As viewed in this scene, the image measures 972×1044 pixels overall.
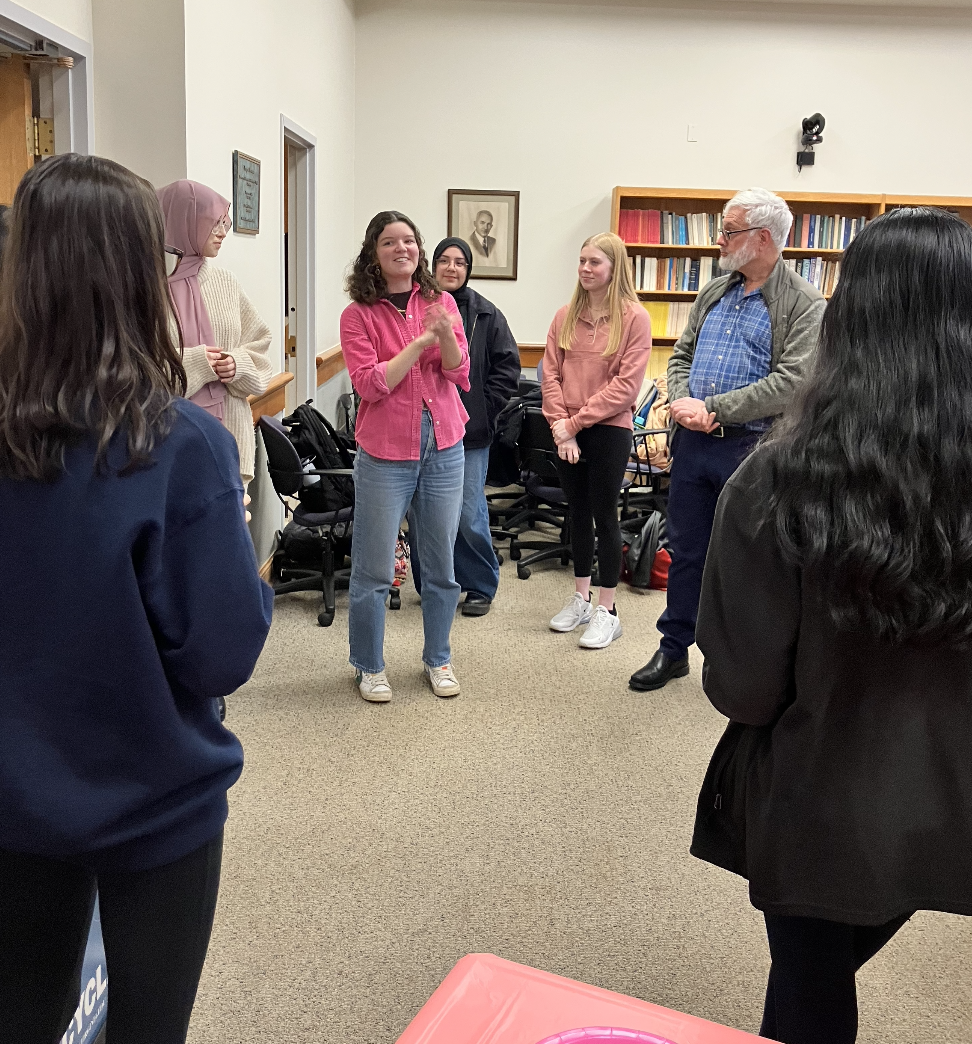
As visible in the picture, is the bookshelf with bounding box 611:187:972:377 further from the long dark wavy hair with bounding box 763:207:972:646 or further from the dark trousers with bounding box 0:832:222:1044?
the dark trousers with bounding box 0:832:222:1044

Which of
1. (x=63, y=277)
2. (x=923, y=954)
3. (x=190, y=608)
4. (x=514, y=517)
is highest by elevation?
(x=63, y=277)

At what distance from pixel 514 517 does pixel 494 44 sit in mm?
3283

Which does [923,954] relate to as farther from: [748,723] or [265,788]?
[265,788]

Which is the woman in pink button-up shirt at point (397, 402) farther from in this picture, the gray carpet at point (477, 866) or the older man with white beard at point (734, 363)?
the older man with white beard at point (734, 363)

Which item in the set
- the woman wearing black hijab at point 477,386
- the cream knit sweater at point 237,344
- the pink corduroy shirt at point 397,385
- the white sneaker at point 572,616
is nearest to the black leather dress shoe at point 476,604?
the woman wearing black hijab at point 477,386

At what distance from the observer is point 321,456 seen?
4207 millimetres

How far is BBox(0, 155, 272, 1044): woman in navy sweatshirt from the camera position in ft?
3.34

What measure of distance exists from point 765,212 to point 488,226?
412 cm

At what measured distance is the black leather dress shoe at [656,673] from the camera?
3426 millimetres

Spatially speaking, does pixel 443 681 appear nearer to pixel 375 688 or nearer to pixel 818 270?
pixel 375 688

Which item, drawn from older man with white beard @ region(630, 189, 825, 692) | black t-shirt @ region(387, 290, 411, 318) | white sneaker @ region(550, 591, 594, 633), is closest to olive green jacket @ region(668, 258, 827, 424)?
older man with white beard @ region(630, 189, 825, 692)

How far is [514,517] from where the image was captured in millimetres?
5449

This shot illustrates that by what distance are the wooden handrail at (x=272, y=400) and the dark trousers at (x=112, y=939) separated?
2.98 metres

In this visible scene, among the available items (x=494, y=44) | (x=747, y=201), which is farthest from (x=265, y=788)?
(x=494, y=44)
